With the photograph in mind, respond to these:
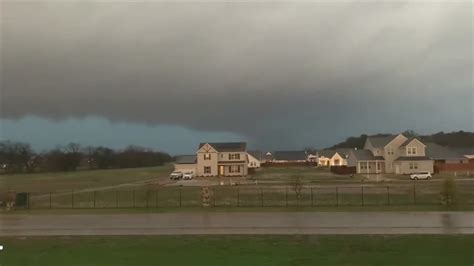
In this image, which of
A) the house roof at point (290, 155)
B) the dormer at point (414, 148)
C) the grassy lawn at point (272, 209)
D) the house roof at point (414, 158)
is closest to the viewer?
the grassy lawn at point (272, 209)

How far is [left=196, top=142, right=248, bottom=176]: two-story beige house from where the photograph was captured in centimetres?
8025

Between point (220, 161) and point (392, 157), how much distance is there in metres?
29.6

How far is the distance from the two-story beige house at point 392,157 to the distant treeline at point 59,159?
72967 mm

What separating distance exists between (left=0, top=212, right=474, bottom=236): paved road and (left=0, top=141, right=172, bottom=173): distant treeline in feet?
325

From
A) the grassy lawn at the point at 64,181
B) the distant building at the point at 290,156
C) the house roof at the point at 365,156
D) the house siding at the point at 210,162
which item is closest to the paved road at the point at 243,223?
the grassy lawn at the point at 64,181

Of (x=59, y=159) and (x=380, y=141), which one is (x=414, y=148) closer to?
(x=380, y=141)

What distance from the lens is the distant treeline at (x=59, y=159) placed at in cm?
11831

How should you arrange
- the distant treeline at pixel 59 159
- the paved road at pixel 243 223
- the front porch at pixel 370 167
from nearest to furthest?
the paved road at pixel 243 223, the front porch at pixel 370 167, the distant treeline at pixel 59 159
